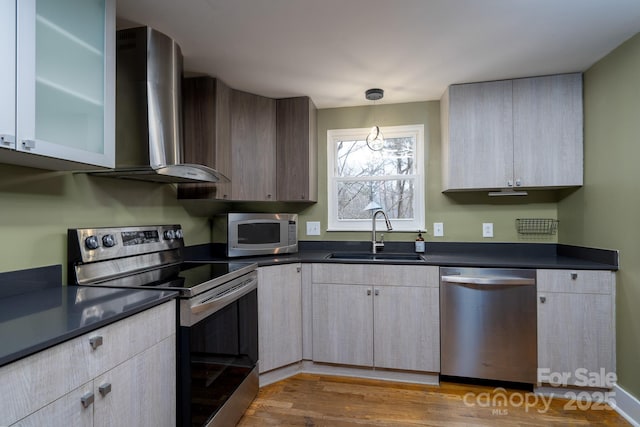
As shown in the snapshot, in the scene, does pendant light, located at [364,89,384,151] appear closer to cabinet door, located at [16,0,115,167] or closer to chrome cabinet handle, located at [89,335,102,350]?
cabinet door, located at [16,0,115,167]

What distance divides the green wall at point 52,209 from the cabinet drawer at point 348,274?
49.2 inches

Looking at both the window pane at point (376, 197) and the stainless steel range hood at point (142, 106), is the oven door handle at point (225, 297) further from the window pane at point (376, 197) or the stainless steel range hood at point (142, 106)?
the window pane at point (376, 197)

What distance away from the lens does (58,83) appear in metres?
1.23

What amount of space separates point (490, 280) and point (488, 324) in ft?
1.00

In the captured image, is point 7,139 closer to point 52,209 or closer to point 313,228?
point 52,209

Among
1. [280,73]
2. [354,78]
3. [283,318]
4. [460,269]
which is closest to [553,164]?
[460,269]

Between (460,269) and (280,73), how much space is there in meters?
1.88

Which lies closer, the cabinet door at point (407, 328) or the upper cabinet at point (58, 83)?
the upper cabinet at point (58, 83)

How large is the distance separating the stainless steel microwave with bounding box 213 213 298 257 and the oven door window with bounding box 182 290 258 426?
1.72 feet

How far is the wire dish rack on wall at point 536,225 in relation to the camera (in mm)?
2572

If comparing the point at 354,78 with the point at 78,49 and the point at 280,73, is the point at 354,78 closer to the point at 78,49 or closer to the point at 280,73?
the point at 280,73

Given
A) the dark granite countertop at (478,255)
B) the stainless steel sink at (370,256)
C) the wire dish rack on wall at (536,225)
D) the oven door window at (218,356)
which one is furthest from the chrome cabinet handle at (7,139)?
the wire dish rack on wall at (536,225)

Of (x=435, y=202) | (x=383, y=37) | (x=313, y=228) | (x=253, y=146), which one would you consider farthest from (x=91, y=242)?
(x=435, y=202)

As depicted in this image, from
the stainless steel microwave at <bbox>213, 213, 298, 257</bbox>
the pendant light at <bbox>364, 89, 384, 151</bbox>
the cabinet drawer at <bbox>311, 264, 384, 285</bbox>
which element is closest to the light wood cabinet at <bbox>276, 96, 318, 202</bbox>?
the stainless steel microwave at <bbox>213, 213, 298, 257</bbox>
